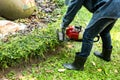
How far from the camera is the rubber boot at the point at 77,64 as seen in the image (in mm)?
4961

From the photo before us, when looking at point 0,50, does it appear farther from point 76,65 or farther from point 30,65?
point 76,65

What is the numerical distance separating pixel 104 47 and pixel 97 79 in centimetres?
64

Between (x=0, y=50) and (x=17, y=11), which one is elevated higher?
(x=17, y=11)

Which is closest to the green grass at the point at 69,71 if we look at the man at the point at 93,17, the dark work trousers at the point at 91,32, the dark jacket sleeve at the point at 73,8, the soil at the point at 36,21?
the soil at the point at 36,21

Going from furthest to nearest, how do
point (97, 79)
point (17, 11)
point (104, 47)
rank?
1. point (17, 11)
2. point (104, 47)
3. point (97, 79)

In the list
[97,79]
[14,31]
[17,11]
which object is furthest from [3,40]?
[97,79]

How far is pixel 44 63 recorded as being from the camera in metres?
5.19

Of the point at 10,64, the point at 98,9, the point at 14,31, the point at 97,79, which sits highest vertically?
the point at 98,9

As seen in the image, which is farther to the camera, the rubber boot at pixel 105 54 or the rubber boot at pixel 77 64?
the rubber boot at pixel 105 54

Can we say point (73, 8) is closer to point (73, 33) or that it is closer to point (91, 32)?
point (91, 32)

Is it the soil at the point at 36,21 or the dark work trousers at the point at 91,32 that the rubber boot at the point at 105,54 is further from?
the soil at the point at 36,21

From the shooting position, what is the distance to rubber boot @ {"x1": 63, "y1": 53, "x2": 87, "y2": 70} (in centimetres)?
496

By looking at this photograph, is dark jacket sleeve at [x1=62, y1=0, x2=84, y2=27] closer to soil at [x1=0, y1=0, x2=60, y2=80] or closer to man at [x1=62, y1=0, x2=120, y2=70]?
man at [x1=62, y1=0, x2=120, y2=70]

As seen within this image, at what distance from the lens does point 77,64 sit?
504 centimetres
